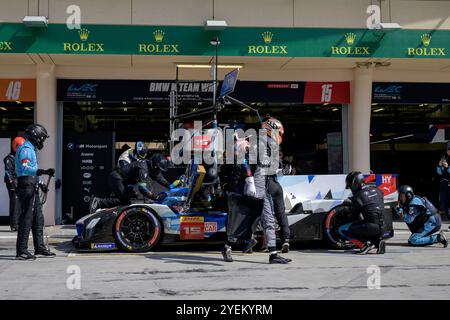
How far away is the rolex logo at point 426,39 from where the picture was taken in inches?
482

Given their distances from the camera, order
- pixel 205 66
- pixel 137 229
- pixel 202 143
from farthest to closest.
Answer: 1. pixel 205 66
2. pixel 202 143
3. pixel 137 229

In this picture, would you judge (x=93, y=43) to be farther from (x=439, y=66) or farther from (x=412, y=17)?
(x=439, y=66)

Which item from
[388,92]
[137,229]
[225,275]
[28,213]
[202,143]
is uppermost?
[388,92]

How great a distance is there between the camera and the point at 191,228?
8359 millimetres

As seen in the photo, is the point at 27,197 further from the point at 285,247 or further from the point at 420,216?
the point at 420,216

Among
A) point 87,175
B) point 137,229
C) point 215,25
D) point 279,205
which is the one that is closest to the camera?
point 279,205

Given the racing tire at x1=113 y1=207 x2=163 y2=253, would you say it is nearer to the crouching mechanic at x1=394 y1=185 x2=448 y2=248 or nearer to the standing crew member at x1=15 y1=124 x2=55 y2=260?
the standing crew member at x1=15 y1=124 x2=55 y2=260

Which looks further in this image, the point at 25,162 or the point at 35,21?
the point at 35,21

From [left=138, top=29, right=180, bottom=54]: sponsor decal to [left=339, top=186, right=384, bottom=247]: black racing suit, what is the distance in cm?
541

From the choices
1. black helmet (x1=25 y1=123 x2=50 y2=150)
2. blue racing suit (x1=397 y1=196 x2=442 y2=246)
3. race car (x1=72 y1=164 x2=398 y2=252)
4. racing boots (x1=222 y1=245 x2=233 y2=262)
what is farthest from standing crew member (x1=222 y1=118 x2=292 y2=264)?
black helmet (x1=25 y1=123 x2=50 y2=150)

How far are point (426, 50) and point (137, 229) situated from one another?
7617mm

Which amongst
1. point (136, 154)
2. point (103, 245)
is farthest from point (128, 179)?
point (103, 245)
